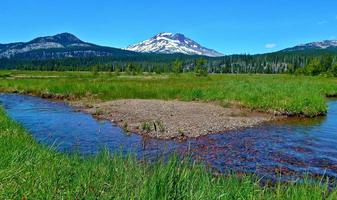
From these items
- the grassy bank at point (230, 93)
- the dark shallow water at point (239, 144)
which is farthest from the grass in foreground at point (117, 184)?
the grassy bank at point (230, 93)

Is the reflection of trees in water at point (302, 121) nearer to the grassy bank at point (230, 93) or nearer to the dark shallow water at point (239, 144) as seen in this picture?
the dark shallow water at point (239, 144)

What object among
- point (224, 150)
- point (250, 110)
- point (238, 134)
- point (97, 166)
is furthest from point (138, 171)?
point (250, 110)

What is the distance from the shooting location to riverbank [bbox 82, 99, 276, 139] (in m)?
25.6

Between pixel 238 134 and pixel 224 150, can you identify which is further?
pixel 238 134

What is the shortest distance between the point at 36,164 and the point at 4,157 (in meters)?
0.78

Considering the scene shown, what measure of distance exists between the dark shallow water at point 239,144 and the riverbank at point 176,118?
1207mm

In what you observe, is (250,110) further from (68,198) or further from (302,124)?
(68,198)

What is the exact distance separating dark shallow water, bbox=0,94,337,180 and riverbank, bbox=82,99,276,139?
1207 millimetres

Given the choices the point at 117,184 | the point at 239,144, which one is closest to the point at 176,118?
the point at 239,144

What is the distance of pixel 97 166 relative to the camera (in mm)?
8227

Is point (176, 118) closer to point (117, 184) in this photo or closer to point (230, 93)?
point (230, 93)

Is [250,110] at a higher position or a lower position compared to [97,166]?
lower

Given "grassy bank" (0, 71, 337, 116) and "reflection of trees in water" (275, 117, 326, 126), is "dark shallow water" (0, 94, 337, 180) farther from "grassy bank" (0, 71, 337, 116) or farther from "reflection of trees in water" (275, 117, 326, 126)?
"grassy bank" (0, 71, 337, 116)

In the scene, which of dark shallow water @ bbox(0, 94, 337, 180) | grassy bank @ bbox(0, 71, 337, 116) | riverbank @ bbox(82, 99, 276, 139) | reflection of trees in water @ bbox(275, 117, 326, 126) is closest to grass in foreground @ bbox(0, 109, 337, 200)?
dark shallow water @ bbox(0, 94, 337, 180)
